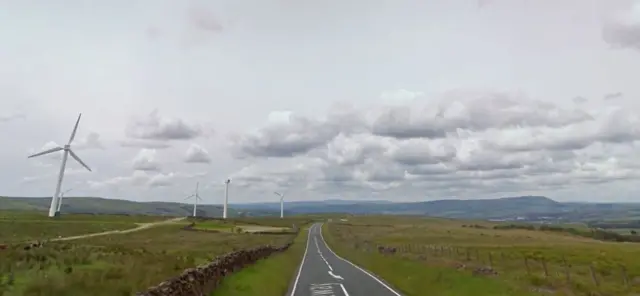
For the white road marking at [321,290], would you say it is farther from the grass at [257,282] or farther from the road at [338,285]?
the grass at [257,282]

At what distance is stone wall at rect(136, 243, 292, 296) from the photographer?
18.0 meters

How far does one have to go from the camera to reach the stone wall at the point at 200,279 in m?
18.0

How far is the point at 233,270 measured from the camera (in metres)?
35.2

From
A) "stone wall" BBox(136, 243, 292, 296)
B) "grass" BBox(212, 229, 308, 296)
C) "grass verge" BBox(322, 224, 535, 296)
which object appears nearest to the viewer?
"stone wall" BBox(136, 243, 292, 296)

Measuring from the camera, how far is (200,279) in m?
23.6

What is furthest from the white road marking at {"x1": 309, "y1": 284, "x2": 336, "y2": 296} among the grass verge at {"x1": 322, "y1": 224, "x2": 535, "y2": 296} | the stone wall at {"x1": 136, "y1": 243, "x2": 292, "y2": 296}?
the stone wall at {"x1": 136, "y1": 243, "x2": 292, "y2": 296}

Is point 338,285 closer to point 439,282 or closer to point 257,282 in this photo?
point 257,282

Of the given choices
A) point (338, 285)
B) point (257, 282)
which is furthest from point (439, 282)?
point (257, 282)

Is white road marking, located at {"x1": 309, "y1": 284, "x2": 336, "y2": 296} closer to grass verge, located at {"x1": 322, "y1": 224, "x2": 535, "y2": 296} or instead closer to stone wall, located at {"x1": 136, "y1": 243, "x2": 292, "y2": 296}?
grass verge, located at {"x1": 322, "y1": 224, "x2": 535, "y2": 296}

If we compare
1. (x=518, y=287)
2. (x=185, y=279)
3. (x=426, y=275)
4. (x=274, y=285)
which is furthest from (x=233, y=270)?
(x=518, y=287)

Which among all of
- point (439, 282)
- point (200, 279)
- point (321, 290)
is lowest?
point (321, 290)

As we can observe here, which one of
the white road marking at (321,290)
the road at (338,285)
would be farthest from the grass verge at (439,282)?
the white road marking at (321,290)

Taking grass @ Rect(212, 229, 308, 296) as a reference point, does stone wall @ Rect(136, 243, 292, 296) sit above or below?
above

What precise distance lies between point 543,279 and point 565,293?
246 inches
